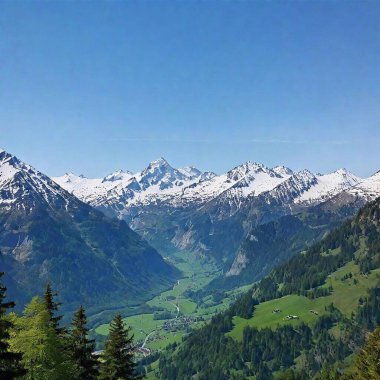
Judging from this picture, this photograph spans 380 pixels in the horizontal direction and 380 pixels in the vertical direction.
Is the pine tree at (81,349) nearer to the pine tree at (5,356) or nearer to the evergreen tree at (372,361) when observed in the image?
the pine tree at (5,356)

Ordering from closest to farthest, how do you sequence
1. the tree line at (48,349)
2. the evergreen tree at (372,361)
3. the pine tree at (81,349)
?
the tree line at (48,349) → the pine tree at (81,349) → the evergreen tree at (372,361)

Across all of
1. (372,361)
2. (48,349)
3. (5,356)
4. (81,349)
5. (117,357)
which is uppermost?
(5,356)

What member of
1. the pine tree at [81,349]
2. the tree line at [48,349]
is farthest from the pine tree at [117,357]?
the pine tree at [81,349]

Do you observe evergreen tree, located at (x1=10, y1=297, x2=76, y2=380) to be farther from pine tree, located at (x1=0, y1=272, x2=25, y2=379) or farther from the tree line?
pine tree, located at (x1=0, y1=272, x2=25, y2=379)

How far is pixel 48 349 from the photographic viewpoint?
4134 cm

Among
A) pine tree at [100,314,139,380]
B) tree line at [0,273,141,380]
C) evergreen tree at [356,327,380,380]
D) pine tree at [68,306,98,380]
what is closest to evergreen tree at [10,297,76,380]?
tree line at [0,273,141,380]

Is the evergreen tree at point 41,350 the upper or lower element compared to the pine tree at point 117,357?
upper

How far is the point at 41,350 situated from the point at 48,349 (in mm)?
885

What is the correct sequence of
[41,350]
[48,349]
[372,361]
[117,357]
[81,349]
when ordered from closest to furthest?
[41,350] < [48,349] < [81,349] < [117,357] < [372,361]

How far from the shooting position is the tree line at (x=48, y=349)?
35.0m

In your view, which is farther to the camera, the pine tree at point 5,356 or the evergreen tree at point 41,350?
the evergreen tree at point 41,350

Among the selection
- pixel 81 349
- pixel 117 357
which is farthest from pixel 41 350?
pixel 117 357

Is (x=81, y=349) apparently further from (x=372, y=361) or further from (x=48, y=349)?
(x=372, y=361)

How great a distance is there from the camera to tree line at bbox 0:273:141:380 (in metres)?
35.0
